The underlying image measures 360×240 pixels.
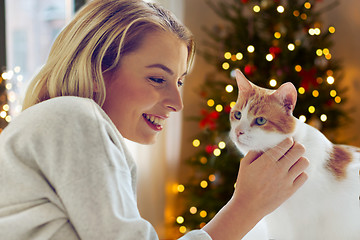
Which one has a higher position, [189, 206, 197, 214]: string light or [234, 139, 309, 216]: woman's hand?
[234, 139, 309, 216]: woman's hand

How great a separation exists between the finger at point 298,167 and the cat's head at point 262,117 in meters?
0.06

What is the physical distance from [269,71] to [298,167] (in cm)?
168

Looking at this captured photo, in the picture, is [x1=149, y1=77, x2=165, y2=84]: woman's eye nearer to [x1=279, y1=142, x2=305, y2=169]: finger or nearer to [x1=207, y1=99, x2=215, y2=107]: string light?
[x1=279, y1=142, x2=305, y2=169]: finger

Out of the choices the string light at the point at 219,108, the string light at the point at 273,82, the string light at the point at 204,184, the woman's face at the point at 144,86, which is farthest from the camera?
the string light at the point at 204,184

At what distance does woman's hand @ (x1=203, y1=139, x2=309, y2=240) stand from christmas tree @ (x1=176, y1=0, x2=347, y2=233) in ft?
4.90

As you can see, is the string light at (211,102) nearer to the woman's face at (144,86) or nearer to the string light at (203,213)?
the string light at (203,213)

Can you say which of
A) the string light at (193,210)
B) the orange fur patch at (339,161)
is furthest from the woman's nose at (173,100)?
the string light at (193,210)

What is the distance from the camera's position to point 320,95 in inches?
91.2

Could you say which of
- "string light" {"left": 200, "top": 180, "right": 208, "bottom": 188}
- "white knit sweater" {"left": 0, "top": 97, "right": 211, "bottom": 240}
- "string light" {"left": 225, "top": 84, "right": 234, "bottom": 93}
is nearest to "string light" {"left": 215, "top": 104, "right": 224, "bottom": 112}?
"string light" {"left": 225, "top": 84, "right": 234, "bottom": 93}

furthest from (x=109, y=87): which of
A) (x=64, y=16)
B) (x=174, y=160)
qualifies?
(x=64, y=16)

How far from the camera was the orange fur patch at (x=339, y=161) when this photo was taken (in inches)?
30.5

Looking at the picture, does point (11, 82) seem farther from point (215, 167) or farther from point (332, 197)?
point (332, 197)

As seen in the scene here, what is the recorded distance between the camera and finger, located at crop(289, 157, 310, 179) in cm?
73

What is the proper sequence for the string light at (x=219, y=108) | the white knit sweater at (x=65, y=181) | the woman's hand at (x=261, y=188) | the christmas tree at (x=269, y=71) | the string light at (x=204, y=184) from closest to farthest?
the white knit sweater at (x=65, y=181) < the woman's hand at (x=261, y=188) < the christmas tree at (x=269, y=71) < the string light at (x=219, y=108) < the string light at (x=204, y=184)
